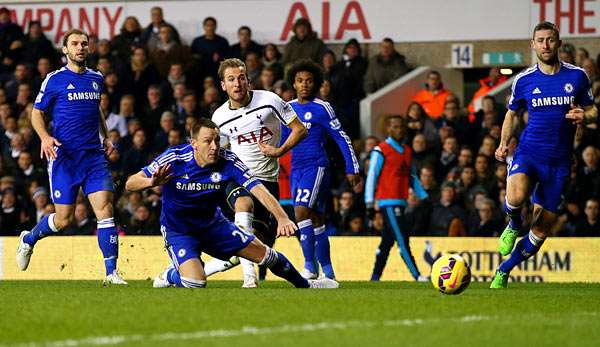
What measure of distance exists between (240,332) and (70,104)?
17.7ft

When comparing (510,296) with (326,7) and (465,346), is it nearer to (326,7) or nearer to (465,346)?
(465,346)

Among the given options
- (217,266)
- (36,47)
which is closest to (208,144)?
(217,266)

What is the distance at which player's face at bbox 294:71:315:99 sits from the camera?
13.4m

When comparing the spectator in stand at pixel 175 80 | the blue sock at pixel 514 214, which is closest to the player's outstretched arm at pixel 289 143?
the blue sock at pixel 514 214

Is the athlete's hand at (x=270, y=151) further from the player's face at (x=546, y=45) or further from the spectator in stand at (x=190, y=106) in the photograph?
the spectator in stand at (x=190, y=106)

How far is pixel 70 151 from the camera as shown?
1242 centimetres

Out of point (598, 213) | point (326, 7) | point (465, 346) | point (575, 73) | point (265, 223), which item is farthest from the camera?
point (326, 7)

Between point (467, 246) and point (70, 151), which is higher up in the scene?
A: point (70, 151)

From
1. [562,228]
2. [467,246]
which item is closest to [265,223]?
[467,246]

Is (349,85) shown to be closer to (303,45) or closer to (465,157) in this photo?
(303,45)

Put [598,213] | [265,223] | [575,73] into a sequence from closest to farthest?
[575,73]
[265,223]
[598,213]

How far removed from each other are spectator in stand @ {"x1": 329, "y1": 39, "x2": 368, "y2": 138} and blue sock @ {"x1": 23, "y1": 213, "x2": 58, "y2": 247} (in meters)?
8.00

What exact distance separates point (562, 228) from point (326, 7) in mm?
6813

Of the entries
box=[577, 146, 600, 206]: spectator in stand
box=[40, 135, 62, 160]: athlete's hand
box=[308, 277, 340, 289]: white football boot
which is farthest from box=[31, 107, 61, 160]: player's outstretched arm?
box=[577, 146, 600, 206]: spectator in stand
